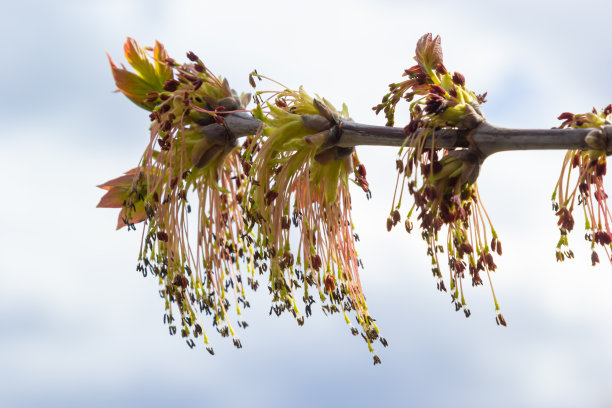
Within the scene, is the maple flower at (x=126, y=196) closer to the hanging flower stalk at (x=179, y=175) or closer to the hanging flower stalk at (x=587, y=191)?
the hanging flower stalk at (x=179, y=175)

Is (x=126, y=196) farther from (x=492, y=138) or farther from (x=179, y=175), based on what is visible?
(x=492, y=138)

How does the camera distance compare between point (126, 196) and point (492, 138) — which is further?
point (126, 196)

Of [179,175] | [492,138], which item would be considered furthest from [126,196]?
[492,138]

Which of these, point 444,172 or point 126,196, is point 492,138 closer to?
point 444,172

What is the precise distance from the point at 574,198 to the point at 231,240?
1970mm

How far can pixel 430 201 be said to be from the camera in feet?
11.6

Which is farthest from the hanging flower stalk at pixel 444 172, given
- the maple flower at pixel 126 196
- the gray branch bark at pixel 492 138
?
the maple flower at pixel 126 196

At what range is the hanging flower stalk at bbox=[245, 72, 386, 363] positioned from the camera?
390cm

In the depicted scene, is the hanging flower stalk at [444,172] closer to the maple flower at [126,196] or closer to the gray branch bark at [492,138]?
the gray branch bark at [492,138]

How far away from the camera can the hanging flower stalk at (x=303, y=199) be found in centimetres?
390

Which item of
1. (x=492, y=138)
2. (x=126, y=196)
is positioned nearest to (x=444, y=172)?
(x=492, y=138)

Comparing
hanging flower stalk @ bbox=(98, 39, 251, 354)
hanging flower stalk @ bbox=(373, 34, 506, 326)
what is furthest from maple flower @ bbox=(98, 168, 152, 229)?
hanging flower stalk @ bbox=(373, 34, 506, 326)

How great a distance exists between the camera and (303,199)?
411 cm

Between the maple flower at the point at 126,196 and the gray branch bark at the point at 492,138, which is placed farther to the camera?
the maple flower at the point at 126,196
